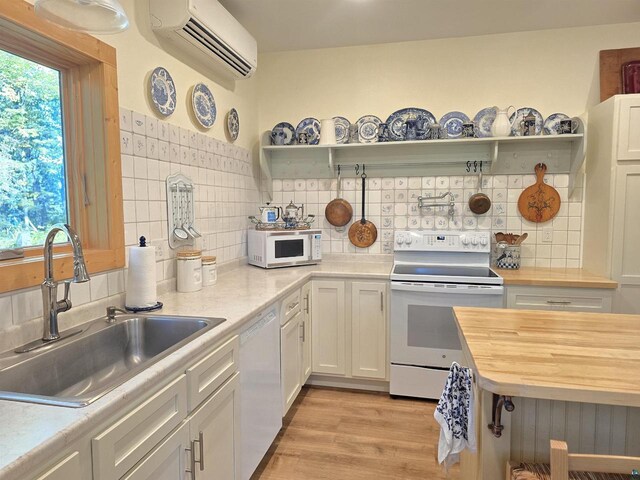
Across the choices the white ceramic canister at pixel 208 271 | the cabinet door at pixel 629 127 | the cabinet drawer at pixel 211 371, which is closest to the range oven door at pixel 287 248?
the white ceramic canister at pixel 208 271

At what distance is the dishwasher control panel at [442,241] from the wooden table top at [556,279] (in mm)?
257

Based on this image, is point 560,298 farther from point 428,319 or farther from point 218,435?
point 218,435

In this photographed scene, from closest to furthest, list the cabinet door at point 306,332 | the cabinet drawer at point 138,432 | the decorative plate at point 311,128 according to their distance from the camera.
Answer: the cabinet drawer at point 138,432 → the cabinet door at point 306,332 → the decorative plate at point 311,128

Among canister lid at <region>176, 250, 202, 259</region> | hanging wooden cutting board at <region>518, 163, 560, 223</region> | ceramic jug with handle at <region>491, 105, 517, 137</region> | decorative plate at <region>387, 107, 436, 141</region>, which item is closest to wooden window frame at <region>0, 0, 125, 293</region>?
canister lid at <region>176, 250, 202, 259</region>

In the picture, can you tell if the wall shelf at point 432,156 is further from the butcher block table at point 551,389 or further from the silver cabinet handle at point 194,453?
the silver cabinet handle at point 194,453

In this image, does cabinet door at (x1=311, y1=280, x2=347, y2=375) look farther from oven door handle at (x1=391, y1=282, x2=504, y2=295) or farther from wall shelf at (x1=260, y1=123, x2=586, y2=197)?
wall shelf at (x1=260, y1=123, x2=586, y2=197)

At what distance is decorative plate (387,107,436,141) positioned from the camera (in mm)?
3092

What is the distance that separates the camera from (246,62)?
273cm

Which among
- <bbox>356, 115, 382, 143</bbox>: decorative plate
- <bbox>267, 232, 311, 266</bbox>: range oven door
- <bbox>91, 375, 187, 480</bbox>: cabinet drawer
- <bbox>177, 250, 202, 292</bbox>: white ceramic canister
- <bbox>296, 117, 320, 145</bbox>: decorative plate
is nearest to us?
<bbox>91, 375, 187, 480</bbox>: cabinet drawer

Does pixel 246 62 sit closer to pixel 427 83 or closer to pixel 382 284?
pixel 427 83

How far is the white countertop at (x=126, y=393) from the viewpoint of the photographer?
2.59 ft

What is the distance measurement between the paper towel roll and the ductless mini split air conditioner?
114 centimetres

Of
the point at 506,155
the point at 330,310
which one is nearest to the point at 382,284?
the point at 330,310

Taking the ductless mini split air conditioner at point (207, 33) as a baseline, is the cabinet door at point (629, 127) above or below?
below
